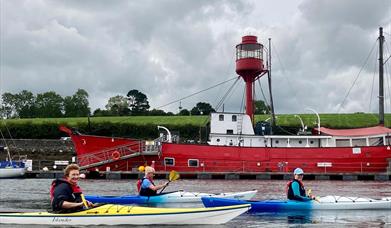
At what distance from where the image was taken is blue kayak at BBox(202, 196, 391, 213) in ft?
55.7

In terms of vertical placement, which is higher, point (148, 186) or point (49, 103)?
point (49, 103)

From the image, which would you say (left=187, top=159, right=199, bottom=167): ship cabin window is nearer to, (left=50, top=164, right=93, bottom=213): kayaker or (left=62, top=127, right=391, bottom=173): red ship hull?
(left=62, top=127, right=391, bottom=173): red ship hull

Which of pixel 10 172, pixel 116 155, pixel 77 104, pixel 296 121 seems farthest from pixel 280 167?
pixel 77 104

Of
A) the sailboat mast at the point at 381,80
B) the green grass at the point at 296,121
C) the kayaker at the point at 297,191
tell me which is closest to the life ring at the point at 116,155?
the sailboat mast at the point at 381,80

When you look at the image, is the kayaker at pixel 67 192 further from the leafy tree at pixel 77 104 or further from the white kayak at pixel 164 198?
the leafy tree at pixel 77 104

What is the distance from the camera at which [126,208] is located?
13.4m

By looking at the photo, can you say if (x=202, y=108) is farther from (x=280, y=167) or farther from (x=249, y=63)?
(x=280, y=167)

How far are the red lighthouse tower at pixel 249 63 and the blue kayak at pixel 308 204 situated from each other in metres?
25.4

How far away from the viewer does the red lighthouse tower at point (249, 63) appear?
143ft

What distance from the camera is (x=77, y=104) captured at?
449ft

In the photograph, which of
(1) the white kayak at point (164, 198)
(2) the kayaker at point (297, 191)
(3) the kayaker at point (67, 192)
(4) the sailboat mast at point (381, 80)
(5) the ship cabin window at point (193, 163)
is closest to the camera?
(3) the kayaker at point (67, 192)

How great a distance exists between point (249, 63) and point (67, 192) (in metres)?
33.1

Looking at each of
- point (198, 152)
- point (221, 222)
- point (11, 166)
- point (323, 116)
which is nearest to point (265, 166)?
point (198, 152)

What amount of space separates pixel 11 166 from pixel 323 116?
61.8 m
